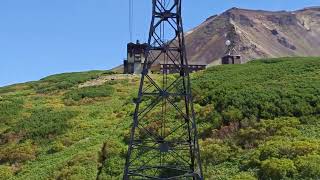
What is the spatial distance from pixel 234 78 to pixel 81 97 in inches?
708

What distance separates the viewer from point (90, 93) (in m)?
64.5

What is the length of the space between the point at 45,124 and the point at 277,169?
1006 inches

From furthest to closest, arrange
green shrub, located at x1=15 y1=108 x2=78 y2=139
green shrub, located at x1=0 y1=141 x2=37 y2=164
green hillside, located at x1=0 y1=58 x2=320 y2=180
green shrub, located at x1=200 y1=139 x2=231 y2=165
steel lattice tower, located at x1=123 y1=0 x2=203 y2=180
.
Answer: green shrub, located at x1=15 y1=108 x2=78 y2=139 < green shrub, located at x1=0 y1=141 x2=37 y2=164 < green shrub, located at x1=200 y1=139 x2=231 y2=165 < green hillside, located at x1=0 y1=58 x2=320 y2=180 < steel lattice tower, located at x1=123 y1=0 x2=203 y2=180

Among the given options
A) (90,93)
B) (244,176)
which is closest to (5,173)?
(244,176)

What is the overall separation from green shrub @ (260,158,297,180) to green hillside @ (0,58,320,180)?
0.18 feet

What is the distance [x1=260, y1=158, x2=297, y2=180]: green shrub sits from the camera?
1200 inches

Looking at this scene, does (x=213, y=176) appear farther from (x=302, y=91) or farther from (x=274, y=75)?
(x=274, y=75)

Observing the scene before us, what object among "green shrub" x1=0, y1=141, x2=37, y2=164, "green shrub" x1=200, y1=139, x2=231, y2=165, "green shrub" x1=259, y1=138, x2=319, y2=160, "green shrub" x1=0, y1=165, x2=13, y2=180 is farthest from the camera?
"green shrub" x1=0, y1=141, x2=37, y2=164

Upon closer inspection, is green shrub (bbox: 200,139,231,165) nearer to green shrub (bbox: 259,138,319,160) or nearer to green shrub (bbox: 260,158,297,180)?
green shrub (bbox: 259,138,319,160)

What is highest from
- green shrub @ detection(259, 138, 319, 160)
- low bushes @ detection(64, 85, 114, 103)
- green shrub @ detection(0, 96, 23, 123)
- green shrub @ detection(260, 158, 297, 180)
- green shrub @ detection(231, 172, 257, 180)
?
low bushes @ detection(64, 85, 114, 103)

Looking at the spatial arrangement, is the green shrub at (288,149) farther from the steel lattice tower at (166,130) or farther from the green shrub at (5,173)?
the green shrub at (5,173)

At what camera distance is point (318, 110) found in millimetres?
40469

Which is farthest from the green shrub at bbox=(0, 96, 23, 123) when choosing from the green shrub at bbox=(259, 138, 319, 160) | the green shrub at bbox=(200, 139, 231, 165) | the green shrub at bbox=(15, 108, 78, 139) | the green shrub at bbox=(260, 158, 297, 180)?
the green shrub at bbox=(260, 158, 297, 180)

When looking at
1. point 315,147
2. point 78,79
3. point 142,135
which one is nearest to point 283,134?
point 315,147
